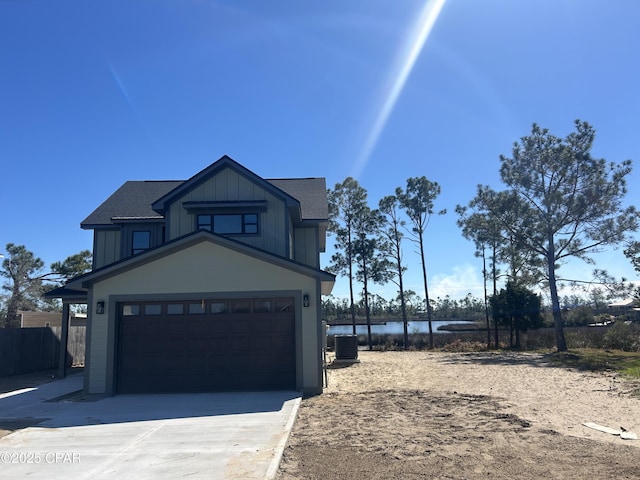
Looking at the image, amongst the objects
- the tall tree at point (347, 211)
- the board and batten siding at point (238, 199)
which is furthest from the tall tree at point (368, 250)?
the board and batten siding at point (238, 199)

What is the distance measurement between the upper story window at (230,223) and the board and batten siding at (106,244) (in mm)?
3563

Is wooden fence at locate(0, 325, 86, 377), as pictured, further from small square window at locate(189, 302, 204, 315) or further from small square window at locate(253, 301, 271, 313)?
small square window at locate(253, 301, 271, 313)

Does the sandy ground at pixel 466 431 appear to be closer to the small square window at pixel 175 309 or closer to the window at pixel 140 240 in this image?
the small square window at pixel 175 309

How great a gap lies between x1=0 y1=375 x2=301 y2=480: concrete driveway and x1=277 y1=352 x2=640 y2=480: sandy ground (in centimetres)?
56

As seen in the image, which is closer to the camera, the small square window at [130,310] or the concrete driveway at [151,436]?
the concrete driveway at [151,436]

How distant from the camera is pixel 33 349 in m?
Answer: 19.1

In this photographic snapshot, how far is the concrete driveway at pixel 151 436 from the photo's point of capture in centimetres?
618

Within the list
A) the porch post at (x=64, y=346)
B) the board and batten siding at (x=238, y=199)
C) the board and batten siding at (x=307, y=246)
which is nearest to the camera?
the board and batten siding at (x=238, y=199)

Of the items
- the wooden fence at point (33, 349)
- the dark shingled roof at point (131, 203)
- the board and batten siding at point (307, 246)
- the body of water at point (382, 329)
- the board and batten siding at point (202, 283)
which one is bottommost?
the body of water at point (382, 329)

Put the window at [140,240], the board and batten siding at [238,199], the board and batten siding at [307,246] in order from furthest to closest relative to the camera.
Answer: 1. the board and batten siding at [307,246]
2. the window at [140,240]
3. the board and batten siding at [238,199]

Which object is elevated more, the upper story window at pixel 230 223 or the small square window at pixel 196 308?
the upper story window at pixel 230 223

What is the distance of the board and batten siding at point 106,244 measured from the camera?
56.2ft

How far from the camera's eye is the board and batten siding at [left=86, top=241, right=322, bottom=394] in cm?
1238

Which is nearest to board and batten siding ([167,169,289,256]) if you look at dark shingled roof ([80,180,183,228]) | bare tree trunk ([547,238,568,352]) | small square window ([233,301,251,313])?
dark shingled roof ([80,180,183,228])
